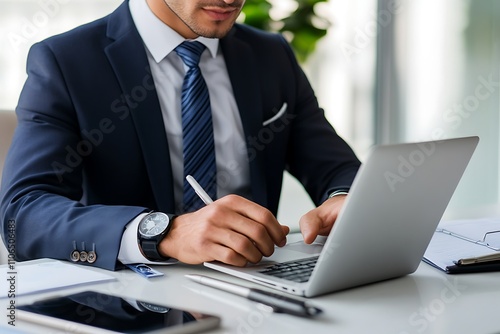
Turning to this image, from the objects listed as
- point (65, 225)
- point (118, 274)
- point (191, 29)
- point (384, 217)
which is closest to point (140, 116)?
point (191, 29)

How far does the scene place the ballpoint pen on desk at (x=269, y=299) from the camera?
39.0 inches

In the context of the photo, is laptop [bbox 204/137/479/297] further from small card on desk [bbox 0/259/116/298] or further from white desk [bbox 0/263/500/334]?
small card on desk [bbox 0/259/116/298]

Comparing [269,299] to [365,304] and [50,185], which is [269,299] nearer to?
[365,304]

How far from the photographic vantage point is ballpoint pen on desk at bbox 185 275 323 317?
0.99 meters

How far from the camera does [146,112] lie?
5.65ft

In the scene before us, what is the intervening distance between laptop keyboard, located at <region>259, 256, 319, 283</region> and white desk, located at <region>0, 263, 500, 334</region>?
2.6 inches

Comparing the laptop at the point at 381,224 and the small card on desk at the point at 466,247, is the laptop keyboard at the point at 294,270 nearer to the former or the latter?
the laptop at the point at 381,224

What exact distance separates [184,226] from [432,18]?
10.2 feet

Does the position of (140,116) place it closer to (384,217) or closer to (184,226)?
(184,226)

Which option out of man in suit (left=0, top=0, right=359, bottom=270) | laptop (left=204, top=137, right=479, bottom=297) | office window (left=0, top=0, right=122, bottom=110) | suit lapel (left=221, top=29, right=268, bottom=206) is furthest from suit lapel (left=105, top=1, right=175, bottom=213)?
office window (left=0, top=0, right=122, bottom=110)

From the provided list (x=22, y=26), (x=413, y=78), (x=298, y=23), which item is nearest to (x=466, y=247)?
(x=22, y=26)

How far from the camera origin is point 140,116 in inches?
67.4

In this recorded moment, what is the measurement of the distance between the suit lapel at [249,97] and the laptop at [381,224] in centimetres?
60

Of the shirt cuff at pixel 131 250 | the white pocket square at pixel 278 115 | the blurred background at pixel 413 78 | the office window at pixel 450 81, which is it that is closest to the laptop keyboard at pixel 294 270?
the shirt cuff at pixel 131 250
